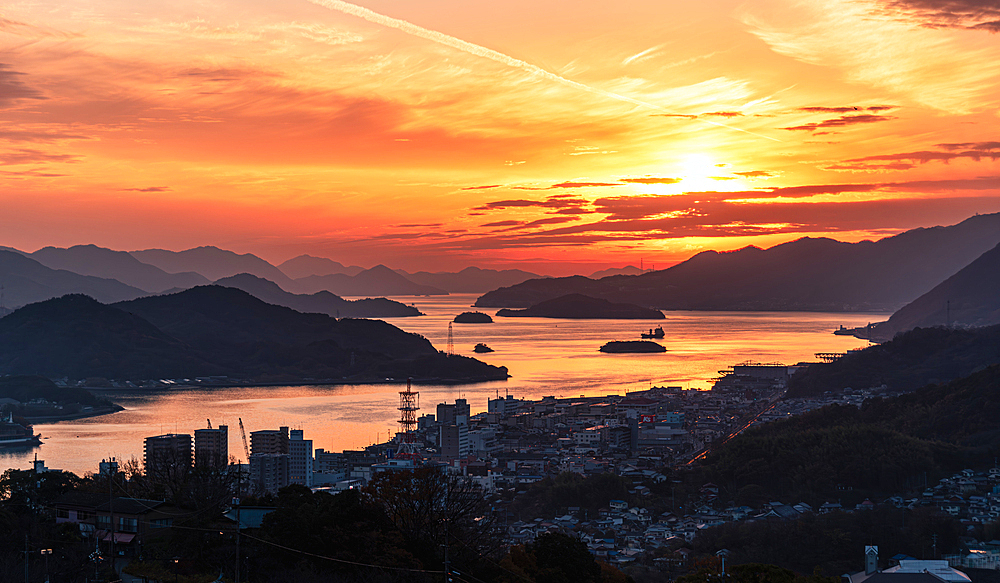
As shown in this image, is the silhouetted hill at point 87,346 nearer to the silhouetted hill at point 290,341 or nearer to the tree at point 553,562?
the silhouetted hill at point 290,341

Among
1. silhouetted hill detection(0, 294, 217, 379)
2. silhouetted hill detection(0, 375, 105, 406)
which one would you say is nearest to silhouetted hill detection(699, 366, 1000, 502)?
silhouetted hill detection(0, 375, 105, 406)

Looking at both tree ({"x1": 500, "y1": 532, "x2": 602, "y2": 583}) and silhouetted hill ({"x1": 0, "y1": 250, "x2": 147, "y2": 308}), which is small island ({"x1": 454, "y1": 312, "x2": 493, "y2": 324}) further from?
tree ({"x1": 500, "y1": 532, "x2": 602, "y2": 583})

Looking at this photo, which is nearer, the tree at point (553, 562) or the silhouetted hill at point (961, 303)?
the tree at point (553, 562)

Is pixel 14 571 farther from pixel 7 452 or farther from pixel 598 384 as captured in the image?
pixel 598 384

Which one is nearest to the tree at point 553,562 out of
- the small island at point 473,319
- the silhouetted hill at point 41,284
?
the small island at point 473,319

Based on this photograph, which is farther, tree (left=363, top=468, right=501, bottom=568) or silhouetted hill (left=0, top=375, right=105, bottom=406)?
silhouetted hill (left=0, top=375, right=105, bottom=406)

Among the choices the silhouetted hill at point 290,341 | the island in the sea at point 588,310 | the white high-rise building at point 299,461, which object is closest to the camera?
the white high-rise building at point 299,461

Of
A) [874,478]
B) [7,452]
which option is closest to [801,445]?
[874,478]
